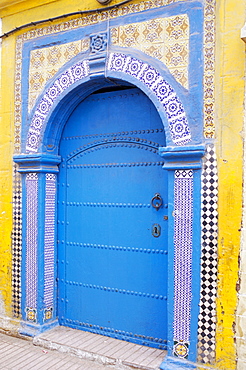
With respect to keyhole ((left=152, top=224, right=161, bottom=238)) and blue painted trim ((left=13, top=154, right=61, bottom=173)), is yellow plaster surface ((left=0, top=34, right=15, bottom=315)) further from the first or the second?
keyhole ((left=152, top=224, right=161, bottom=238))

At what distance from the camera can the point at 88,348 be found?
3432 mm

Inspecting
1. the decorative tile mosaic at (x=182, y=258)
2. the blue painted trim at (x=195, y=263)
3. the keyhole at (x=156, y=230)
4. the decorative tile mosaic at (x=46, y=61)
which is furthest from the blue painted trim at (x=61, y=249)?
the blue painted trim at (x=195, y=263)

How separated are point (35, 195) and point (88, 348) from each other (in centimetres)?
154

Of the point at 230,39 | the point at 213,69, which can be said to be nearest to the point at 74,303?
the point at 213,69

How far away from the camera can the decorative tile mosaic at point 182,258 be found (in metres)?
3.04

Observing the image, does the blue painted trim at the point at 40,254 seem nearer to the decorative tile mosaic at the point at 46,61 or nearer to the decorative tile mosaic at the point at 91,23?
the decorative tile mosaic at the point at 91,23

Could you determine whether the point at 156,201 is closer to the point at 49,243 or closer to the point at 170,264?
the point at 170,264

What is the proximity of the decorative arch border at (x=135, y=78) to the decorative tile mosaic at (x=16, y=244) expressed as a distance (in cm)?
42

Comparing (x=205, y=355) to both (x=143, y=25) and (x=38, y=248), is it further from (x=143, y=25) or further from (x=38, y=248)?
(x=143, y=25)

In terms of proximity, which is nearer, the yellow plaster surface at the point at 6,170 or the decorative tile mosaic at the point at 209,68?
the decorative tile mosaic at the point at 209,68

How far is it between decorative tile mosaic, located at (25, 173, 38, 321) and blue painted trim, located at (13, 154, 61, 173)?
0.27 feet

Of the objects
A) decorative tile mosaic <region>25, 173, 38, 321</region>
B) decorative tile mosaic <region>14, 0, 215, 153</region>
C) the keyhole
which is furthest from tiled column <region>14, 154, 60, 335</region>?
the keyhole

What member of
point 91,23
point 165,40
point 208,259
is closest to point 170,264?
point 208,259

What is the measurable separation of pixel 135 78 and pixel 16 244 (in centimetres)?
210
